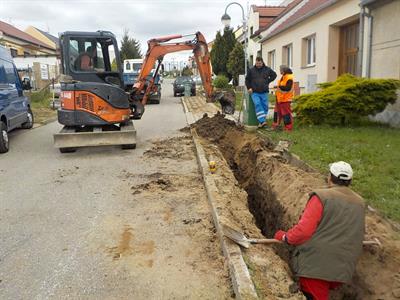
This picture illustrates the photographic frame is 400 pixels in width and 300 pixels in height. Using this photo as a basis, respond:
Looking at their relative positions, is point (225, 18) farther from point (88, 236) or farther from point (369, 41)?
point (88, 236)

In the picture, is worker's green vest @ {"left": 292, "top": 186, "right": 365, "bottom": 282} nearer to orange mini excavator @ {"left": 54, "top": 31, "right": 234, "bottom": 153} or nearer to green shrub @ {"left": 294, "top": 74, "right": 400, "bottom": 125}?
orange mini excavator @ {"left": 54, "top": 31, "right": 234, "bottom": 153}

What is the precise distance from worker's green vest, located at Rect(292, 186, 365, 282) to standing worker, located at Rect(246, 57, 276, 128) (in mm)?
8036

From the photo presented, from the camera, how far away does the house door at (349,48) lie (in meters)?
15.3

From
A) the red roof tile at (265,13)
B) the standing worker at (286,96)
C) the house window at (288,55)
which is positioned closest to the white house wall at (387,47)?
the standing worker at (286,96)

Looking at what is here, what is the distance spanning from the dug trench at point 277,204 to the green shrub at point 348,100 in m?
1.78

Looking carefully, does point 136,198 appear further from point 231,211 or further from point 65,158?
point 65,158

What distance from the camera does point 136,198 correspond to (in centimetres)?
655

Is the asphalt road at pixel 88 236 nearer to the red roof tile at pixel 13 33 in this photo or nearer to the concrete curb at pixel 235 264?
the concrete curb at pixel 235 264

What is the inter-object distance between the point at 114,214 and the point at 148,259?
60.0 inches

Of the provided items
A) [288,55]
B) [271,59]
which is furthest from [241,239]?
[271,59]

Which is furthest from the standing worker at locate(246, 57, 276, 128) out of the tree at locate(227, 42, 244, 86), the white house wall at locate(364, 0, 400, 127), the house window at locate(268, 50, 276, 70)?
the tree at locate(227, 42, 244, 86)

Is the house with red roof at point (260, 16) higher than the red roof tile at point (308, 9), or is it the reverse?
the house with red roof at point (260, 16)

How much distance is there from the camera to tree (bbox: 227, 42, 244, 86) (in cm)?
3725

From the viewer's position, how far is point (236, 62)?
37.6 metres
